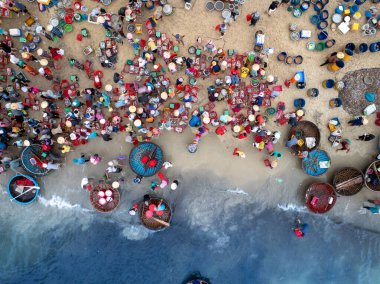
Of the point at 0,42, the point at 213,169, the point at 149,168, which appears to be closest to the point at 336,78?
the point at 213,169

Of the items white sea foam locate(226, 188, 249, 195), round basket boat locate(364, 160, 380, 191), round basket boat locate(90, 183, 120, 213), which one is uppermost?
round basket boat locate(364, 160, 380, 191)

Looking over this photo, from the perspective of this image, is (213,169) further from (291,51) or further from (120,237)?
(291,51)

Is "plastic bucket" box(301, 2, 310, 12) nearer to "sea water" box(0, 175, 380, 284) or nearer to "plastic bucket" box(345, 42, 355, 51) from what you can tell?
"plastic bucket" box(345, 42, 355, 51)

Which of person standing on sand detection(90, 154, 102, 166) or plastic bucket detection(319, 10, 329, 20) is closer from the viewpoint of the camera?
person standing on sand detection(90, 154, 102, 166)

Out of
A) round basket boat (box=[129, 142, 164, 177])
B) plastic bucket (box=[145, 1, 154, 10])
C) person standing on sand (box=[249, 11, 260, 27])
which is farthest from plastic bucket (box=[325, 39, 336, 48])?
round basket boat (box=[129, 142, 164, 177])

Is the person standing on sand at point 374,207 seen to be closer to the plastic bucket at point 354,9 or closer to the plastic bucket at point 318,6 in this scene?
the plastic bucket at point 354,9

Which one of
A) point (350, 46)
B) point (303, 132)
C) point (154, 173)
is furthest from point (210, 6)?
point (154, 173)
